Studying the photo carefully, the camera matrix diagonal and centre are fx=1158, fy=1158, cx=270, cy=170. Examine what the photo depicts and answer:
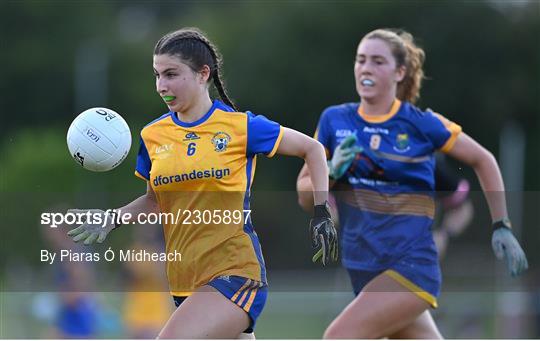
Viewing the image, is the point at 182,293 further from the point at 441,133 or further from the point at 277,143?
the point at 441,133

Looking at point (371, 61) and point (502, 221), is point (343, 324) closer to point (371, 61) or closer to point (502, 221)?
point (502, 221)

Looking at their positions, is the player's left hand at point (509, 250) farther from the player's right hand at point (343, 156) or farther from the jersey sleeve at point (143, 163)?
the jersey sleeve at point (143, 163)

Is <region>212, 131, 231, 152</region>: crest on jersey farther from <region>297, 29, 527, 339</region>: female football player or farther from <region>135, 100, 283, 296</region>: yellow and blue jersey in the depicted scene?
<region>297, 29, 527, 339</region>: female football player

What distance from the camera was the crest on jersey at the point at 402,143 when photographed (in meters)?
6.93

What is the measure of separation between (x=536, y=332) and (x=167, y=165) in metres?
8.65

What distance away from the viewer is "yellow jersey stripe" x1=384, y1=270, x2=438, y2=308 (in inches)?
266

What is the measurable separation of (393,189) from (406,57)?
85 centimetres

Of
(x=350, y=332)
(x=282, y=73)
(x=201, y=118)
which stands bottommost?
(x=282, y=73)

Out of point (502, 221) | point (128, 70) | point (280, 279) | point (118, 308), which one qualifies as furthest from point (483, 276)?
point (128, 70)

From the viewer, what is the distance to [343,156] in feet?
22.5

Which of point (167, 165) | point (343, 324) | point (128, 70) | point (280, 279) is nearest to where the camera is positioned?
point (167, 165)

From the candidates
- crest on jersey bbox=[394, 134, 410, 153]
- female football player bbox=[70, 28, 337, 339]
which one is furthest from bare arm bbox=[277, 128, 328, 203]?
crest on jersey bbox=[394, 134, 410, 153]

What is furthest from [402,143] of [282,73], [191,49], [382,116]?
[282,73]

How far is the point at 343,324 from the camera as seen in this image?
21.7ft
